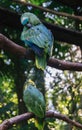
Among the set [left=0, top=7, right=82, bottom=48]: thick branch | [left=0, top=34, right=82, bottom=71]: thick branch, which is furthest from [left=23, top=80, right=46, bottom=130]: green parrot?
[left=0, top=7, right=82, bottom=48]: thick branch

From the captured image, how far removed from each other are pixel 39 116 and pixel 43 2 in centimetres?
179

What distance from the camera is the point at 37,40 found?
71.7 inches

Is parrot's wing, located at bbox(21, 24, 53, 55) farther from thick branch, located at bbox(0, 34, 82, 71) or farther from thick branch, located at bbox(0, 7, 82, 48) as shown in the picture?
thick branch, located at bbox(0, 7, 82, 48)

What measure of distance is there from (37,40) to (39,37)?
3 centimetres

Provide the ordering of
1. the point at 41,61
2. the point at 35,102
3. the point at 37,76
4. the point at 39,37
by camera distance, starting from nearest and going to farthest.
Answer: the point at 41,61
the point at 39,37
the point at 35,102
the point at 37,76

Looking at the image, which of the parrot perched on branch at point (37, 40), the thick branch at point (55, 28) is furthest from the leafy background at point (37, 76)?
the parrot perched on branch at point (37, 40)

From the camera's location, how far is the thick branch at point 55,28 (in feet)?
8.24

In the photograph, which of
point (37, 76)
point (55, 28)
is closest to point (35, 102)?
point (55, 28)

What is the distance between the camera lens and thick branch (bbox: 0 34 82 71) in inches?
65.9

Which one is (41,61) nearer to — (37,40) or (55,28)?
(37,40)

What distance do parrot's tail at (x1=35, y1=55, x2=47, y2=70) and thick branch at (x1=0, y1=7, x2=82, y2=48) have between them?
826 millimetres

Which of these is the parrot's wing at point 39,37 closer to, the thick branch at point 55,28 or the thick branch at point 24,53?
the thick branch at point 24,53

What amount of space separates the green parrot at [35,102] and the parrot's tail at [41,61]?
251mm

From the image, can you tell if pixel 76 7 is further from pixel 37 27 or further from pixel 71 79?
pixel 71 79
